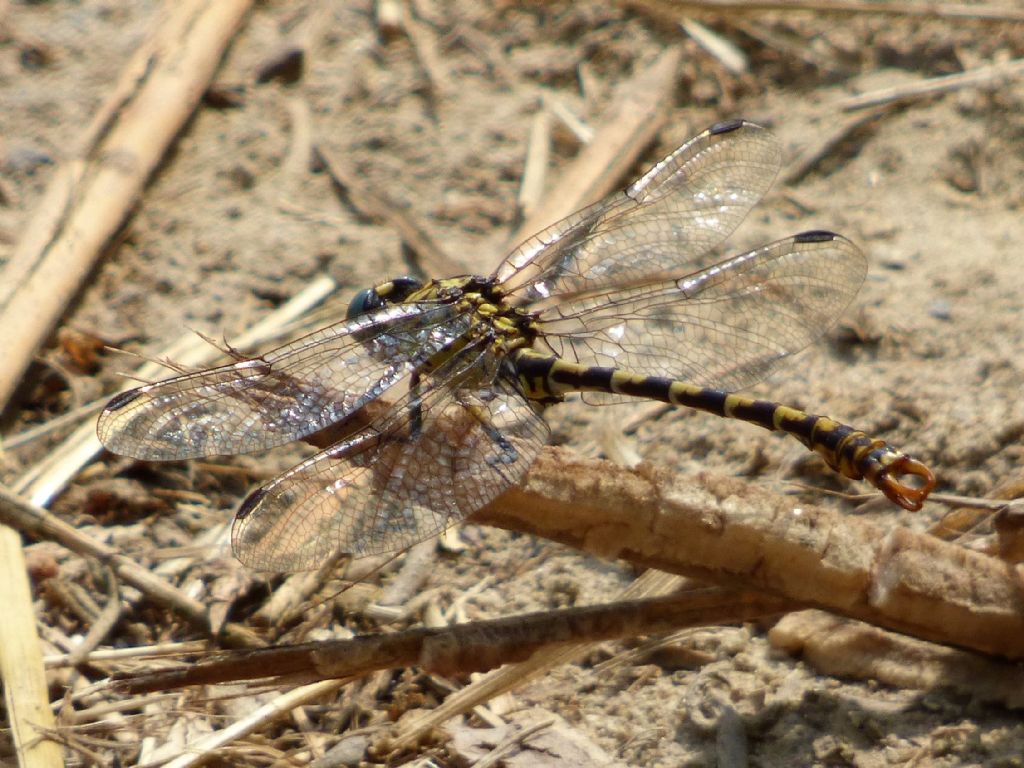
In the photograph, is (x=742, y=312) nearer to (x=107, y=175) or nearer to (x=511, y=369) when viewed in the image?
(x=511, y=369)

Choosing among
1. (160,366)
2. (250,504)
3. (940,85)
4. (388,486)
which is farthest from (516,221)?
(250,504)

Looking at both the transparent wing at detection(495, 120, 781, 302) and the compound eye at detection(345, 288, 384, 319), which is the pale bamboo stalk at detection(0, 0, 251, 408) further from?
the transparent wing at detection(495, 120, 781, 302)

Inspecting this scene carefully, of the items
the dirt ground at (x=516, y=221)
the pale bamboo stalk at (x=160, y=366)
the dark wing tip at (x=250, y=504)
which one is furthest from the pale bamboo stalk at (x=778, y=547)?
the pale bamboo stalk at (x=160, y=366)

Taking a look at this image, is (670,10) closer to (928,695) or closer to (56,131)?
(56,131)

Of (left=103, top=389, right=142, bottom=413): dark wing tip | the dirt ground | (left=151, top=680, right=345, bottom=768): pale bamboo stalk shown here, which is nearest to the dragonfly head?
the dirt ground

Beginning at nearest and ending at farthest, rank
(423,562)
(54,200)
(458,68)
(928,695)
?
(928,695) → (423,562) → (54,200) → (458,68)

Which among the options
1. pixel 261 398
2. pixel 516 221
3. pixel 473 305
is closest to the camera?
pixel 261 398

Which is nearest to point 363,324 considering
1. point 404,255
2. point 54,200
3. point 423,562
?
point 423,562

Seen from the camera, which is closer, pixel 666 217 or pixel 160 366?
pixel 666 217
